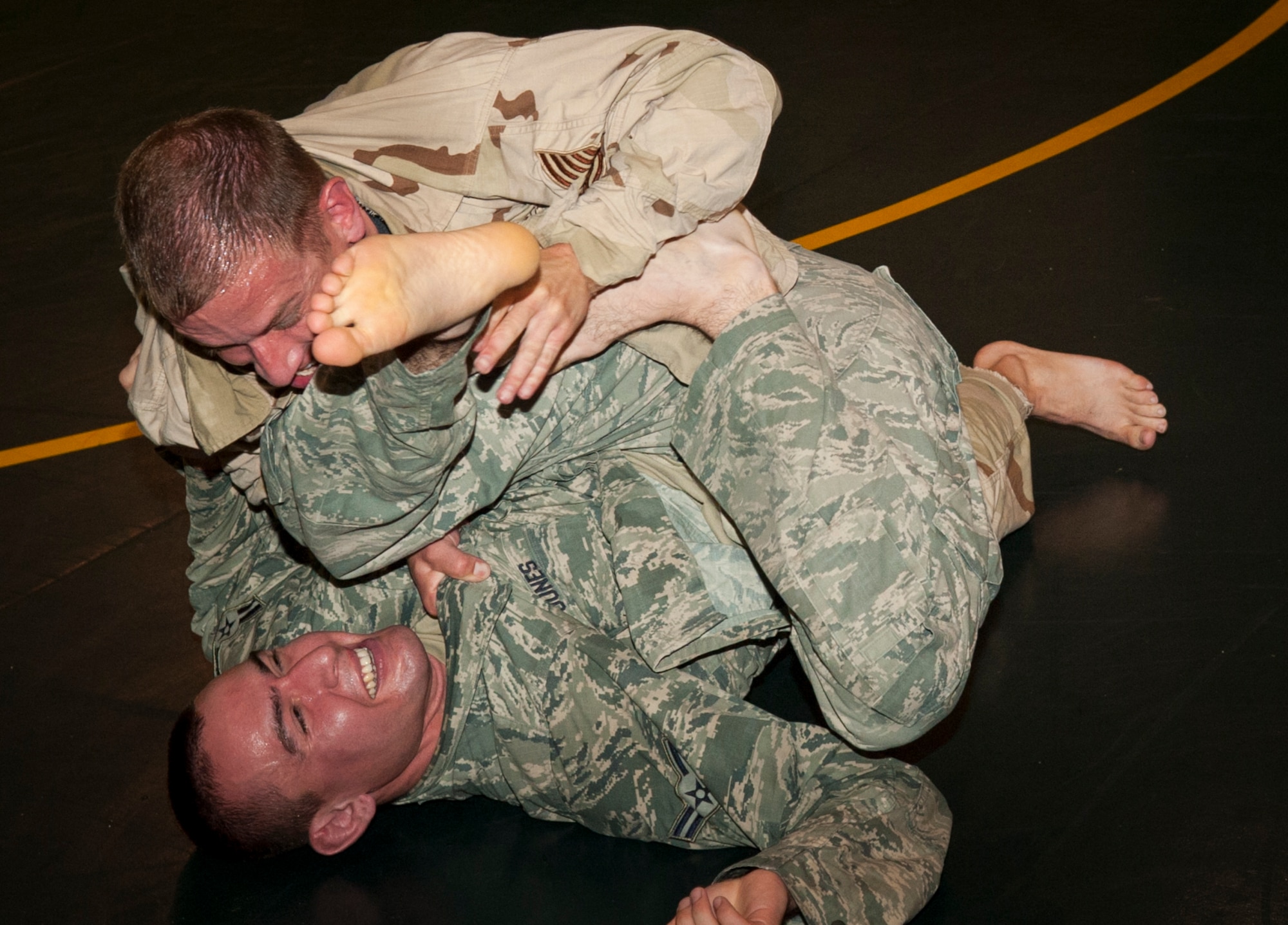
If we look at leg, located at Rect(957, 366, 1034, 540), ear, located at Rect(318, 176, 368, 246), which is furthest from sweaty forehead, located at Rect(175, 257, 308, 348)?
leg, located at Rect(957, 366, 1034, 540)

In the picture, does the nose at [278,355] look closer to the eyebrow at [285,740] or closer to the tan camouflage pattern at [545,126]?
the tan camouflage pattern at [545,126]

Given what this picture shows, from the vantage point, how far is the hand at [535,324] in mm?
1559

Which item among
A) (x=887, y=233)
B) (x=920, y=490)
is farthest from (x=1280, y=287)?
(x=920, y=490)

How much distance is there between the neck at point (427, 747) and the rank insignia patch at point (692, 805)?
18.7 inches

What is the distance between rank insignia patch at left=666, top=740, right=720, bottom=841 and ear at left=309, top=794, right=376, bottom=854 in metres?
0.57

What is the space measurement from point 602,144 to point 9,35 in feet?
15.4

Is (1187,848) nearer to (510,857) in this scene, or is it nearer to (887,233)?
(510,857)

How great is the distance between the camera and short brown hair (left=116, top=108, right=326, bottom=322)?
155cm

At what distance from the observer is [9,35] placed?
5.40m

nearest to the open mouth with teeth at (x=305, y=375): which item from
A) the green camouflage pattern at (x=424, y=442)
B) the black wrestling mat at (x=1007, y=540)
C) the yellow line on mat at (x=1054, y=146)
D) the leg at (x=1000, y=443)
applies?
the green camouflage pattern at (x=424, y=442)

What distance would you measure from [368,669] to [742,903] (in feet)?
2.61

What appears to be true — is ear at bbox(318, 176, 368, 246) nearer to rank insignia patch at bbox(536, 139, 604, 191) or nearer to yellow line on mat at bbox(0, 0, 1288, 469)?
rank insignia patch at bbox(536, 139, 604, 191)

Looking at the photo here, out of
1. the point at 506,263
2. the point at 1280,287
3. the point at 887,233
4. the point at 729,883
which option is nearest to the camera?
the point at 506,263

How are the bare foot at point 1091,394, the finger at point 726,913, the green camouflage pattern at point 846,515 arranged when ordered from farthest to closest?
the bare foot at point 1091,394 < the green camouflage pattern at point 846,515 < the finger at point 726,913
